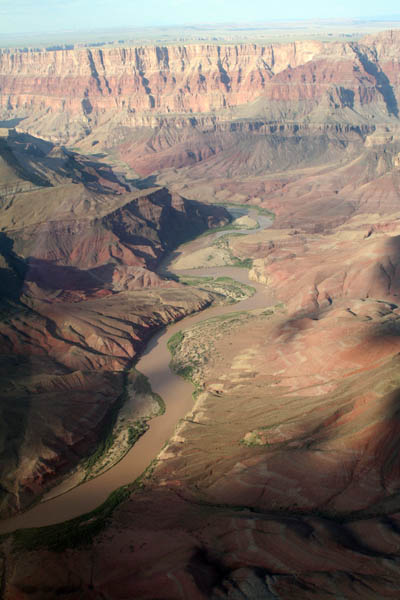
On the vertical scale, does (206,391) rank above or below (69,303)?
below

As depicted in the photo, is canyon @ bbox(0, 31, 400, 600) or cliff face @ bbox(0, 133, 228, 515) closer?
canyon @ bbox(0, 31, 400, 600)

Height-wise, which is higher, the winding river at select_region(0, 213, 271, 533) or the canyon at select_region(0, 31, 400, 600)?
the canyon at select_region(0, 31, 400, 600)

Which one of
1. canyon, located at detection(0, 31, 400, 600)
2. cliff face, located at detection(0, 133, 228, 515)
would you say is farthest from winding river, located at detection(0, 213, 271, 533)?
cliff face, located at detection(0, 133, 228, 515)

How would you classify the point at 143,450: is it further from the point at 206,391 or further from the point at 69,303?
the point at 69,303

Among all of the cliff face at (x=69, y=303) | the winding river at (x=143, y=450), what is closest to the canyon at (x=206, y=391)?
the cliff face at (x=69, y=303)

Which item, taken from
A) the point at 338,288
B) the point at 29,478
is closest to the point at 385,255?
the point at 338,288

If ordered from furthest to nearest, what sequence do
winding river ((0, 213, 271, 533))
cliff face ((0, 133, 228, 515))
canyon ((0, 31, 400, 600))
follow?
cliff face ((0, 133, 228, 515)) → winding river ((0, 213, 271, 533)) → canyon ((0, 31, 400, 600))

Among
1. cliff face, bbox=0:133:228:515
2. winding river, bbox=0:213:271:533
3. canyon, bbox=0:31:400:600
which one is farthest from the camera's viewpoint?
cliff face, bbox=0:133:228:515

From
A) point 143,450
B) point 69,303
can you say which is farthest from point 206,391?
point 69,303

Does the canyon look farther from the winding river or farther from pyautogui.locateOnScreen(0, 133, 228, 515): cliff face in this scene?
the winding river
